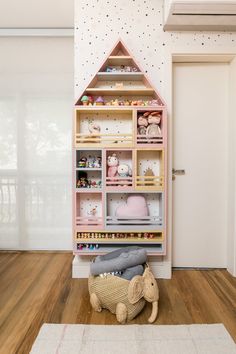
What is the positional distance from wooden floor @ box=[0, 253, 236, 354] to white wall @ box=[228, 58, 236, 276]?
21 centimetres

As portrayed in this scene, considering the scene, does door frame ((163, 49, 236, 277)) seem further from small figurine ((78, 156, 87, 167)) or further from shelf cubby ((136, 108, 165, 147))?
small figurine ((78, 156, 87, 167))

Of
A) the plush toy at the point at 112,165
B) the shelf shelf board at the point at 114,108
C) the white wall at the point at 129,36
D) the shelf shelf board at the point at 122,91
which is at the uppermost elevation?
the white wall at the point at 129,36

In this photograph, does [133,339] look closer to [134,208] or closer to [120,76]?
[134,208]

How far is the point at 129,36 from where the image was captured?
2432mm

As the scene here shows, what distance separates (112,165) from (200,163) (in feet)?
2.87

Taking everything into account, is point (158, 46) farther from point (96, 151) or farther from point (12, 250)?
point (12, 250)

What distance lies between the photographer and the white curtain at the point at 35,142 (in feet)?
10.0

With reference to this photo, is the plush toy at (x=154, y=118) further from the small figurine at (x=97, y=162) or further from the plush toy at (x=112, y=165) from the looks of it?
the small figurine at (x=97, y=162)

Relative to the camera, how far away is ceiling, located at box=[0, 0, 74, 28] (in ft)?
8.48

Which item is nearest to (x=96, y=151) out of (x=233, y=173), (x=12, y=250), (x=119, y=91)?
(x=119, y=91)

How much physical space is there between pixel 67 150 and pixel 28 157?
45 centimetres

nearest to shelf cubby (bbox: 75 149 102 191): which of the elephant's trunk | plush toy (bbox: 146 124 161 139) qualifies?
plush toy (bbox: 146 124 161 139)

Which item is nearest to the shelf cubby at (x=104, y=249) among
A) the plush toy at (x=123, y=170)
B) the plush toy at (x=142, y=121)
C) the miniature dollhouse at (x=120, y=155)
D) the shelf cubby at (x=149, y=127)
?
the miniature dollhouse at (x=120, y=155)

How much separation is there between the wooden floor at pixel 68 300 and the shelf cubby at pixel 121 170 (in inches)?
34.1
